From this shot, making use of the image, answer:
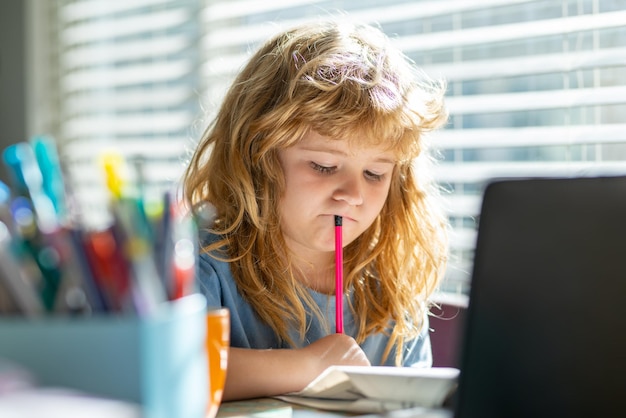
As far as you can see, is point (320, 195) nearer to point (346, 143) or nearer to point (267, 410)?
point (346, 143)

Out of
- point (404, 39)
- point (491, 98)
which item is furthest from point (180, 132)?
point (491, 98)

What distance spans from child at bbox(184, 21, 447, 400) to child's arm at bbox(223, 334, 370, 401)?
0.32 ft

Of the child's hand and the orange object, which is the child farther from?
the orange object

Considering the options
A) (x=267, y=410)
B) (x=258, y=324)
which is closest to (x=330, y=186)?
(x=258, y=324)

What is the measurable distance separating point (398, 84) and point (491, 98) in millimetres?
583

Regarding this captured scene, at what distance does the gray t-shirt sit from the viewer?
3.45 feet

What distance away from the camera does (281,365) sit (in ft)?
2.89

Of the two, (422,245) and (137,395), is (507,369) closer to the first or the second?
(137,395)

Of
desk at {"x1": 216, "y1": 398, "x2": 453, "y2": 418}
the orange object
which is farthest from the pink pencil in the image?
the orange object

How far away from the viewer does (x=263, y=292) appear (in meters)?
1.09

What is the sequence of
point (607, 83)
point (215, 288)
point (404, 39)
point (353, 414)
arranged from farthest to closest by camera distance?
1. point (404, 39)
2. point (607, 83)
3. point (215, 288)
4. point (353, 414)

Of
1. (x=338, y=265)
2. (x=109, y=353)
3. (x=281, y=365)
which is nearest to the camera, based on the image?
(x=109, y=353)

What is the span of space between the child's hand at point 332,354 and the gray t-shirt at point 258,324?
0.55 feet

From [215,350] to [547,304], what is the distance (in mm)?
244
